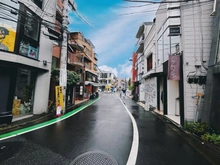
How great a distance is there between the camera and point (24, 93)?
8359 mm

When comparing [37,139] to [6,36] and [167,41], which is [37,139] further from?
[167,41]

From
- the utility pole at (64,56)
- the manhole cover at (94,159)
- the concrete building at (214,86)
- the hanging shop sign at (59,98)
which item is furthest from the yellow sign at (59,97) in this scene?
the concrete building at (214,86)

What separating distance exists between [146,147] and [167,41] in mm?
8602

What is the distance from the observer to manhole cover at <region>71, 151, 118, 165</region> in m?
3.10

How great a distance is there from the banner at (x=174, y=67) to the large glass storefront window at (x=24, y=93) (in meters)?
9.22

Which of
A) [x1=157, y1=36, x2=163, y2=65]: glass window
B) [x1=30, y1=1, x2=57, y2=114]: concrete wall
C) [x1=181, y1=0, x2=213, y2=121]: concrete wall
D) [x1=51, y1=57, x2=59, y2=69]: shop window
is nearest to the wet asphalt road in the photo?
[x1=181, y1=0, x2=213, y2=121]: concrete wall

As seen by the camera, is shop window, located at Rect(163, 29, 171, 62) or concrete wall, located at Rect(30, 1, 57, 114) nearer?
concrete wall, located at Rect(30, 1, 57, 114)

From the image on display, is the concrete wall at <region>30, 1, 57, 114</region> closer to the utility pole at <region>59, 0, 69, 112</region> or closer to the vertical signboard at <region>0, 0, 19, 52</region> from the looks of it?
the utility pole at <region>59, 0, 69, 112</region>

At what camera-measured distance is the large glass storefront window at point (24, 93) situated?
7.71m

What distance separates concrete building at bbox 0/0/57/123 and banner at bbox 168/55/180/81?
25.2 ft

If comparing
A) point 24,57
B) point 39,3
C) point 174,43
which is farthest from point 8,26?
point 174,43

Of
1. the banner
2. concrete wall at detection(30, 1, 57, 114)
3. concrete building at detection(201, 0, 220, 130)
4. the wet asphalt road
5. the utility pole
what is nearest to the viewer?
the wet asphalt road

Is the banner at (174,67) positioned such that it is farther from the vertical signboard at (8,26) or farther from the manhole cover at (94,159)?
the vertical signboard at (8,26)

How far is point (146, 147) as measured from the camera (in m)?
4.06
